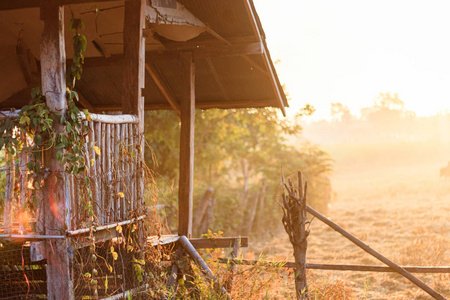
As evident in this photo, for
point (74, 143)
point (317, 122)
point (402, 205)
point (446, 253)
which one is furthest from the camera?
point (317, 122)

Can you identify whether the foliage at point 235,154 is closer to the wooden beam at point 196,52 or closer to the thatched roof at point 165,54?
the thatched roof at point 165,54

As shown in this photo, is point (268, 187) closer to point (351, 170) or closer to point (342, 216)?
point (342, 216)

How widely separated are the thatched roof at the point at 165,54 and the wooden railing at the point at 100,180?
133cm

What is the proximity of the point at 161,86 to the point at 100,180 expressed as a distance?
4.27 metres

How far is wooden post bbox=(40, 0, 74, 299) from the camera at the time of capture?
184 inches

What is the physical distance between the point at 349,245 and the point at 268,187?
161 inches

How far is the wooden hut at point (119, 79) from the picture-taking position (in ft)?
15.5

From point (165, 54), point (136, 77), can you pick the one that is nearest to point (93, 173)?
point (136, 77)

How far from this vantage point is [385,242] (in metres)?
15.6

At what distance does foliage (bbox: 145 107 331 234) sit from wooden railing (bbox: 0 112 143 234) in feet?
21.9

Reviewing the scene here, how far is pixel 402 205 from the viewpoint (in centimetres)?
2448

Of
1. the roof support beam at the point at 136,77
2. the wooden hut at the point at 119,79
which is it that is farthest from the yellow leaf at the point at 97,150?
the roof support beam at the point at 136,77

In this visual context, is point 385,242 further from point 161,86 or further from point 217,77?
point 161,86

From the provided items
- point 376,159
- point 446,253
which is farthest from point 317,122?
point 446,253
